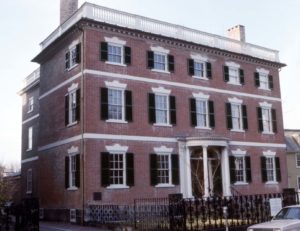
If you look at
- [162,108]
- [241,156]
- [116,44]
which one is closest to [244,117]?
[241,156]

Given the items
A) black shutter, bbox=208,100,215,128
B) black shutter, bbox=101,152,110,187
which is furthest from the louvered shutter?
black shutter, bbox=101,152,110,187

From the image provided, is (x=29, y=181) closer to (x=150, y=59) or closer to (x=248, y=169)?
(x=150, y=59)

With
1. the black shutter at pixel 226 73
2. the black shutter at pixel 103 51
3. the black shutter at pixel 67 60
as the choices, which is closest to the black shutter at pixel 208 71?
the black shutter at pixel 226 73

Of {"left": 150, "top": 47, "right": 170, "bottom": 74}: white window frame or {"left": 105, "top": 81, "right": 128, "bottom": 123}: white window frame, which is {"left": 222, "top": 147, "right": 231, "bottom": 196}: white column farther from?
{"left": 105, "top": 81, "right": 128, "bottom": 123}: white window frame

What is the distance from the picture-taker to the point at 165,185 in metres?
24.6

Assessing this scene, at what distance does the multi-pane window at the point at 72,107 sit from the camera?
77.0 feet

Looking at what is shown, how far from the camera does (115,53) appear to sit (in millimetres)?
24344

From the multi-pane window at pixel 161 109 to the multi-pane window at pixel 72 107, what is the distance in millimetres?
4890

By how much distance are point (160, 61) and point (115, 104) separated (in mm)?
4717

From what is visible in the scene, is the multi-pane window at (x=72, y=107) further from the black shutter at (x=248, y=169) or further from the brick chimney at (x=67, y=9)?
the black shutter at (x=248, y=169)

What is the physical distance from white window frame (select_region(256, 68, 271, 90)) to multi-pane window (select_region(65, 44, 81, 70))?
14650 millimetres

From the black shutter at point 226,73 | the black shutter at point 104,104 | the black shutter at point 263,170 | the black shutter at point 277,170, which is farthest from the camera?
the black shutter at point 277,170

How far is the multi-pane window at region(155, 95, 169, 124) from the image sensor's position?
83.7ft

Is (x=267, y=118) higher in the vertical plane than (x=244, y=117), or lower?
higher
